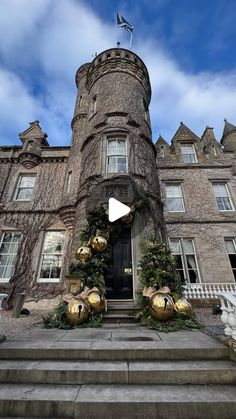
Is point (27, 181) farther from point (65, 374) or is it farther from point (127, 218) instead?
point (65, 374)

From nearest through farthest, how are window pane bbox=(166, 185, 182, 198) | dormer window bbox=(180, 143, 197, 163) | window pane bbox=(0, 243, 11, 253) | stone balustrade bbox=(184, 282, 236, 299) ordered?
stone balustrade bbox=(184, 282, 236, 299), window pane bbox=(0, 243, 11, 253), window pane bbox=(166, 185, 182, 198), dormer window bbox=(180, 143, 197, 163)

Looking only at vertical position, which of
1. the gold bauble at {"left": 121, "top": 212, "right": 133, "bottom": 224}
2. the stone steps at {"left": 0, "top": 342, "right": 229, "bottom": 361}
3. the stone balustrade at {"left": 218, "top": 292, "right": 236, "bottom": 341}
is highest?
the gold bauble at {"left": 121, "top": 212, "right": 133, "bottom": 224}

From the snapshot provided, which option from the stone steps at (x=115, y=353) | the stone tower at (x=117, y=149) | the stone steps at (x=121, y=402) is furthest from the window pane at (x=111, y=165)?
the stone steps at (x=121, y=402)

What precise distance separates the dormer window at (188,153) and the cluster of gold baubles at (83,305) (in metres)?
11.1

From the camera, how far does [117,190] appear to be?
6.93m

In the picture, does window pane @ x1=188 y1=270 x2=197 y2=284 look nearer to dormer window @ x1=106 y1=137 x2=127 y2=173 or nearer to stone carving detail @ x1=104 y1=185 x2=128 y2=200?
stone carving detail @ x1=104 y1=185 x2=128 y2=200

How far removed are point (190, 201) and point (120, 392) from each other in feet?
33.9

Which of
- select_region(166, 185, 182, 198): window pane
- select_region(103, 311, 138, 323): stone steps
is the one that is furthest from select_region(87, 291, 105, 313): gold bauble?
select_region(166, 185, 182, 198): window pane

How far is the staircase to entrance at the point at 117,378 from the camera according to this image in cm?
196

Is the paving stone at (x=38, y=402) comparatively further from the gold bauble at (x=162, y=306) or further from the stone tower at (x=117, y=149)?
the stone tower at (x=117, y=149)

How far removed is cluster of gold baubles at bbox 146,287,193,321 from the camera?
4320 mm

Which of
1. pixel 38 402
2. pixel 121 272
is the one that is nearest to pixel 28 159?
pixel 121 272

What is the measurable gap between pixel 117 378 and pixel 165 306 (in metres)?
2.21

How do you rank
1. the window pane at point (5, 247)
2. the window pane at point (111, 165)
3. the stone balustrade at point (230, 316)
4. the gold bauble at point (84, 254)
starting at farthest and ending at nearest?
the window pane at point (5, 247), the window pane at point (111, 165), the gold bauble at point (84, 254), the stone balustrade at point (230, 316)
